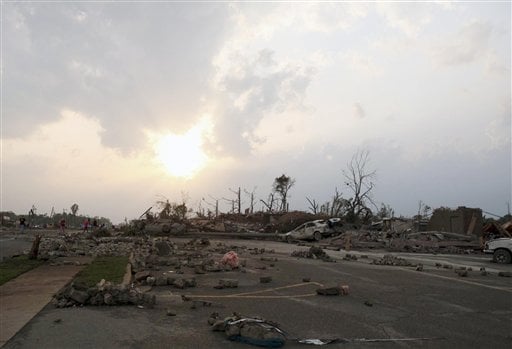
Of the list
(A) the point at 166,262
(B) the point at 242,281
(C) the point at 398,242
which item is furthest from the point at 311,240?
(B) the point at 242,281

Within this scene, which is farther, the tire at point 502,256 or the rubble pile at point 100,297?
the tire at point 502,256

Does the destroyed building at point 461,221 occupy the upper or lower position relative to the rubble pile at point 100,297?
upper

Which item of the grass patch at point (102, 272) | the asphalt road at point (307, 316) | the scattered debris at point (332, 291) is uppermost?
the grass patch at point (102, 272)

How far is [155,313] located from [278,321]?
2.20 m

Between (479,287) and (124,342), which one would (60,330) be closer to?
(124,342)

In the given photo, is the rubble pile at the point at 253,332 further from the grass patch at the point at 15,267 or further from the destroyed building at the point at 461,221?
the destroyed building at the point at 461,221

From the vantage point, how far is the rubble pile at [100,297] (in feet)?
29.0

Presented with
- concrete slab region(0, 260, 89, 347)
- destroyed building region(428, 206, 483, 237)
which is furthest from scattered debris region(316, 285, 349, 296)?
destroyed building region(428, 206, 483, 237)

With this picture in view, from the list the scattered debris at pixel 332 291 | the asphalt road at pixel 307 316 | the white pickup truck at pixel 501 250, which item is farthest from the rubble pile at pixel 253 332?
the white pickup truck at pixel 501 250

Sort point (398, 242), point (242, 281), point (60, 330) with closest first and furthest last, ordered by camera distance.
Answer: point (60, 330), point (242, 281), point (398, 242)

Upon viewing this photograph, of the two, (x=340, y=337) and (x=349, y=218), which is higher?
(x=349, y=218)

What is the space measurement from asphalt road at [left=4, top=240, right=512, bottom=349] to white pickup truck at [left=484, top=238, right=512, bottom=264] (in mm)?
9979

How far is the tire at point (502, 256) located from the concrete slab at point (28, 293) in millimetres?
19077

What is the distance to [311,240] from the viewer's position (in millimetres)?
41719
